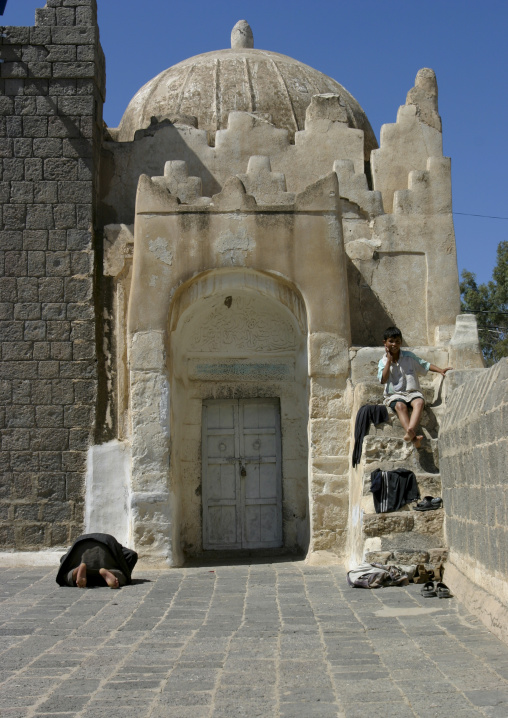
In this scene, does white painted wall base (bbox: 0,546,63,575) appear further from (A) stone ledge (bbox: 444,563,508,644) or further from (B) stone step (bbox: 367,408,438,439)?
(A) stone ledge (bbox: 444,563,508,644)

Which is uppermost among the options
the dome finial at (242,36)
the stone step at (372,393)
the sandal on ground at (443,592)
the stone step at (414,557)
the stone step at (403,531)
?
the dome finial at (242,36)

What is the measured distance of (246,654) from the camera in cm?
529

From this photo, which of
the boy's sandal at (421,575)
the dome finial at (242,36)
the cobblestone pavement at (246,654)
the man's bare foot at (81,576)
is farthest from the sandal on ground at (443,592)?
the dome finial at (242,36)

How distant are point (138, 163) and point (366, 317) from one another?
3.70 meters

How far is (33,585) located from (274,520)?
142 inches

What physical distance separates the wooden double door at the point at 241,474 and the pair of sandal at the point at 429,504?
130 inches

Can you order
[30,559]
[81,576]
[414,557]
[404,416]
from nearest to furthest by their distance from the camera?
[414,557] < [81,576] < [404,416] < [30,559]

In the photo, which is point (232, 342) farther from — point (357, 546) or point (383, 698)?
point (383, 698)

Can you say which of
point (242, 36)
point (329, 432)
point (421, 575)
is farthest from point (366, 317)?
point (242, 36)

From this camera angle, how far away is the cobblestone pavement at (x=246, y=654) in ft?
13.9

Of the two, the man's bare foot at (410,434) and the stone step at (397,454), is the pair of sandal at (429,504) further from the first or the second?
the man's bare foot at (410,434)

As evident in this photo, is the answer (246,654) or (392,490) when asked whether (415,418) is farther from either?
(246,654)

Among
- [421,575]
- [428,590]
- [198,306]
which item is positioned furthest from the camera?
[198,306]

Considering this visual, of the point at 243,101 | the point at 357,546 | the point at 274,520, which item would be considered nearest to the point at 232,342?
the point at 274,520
